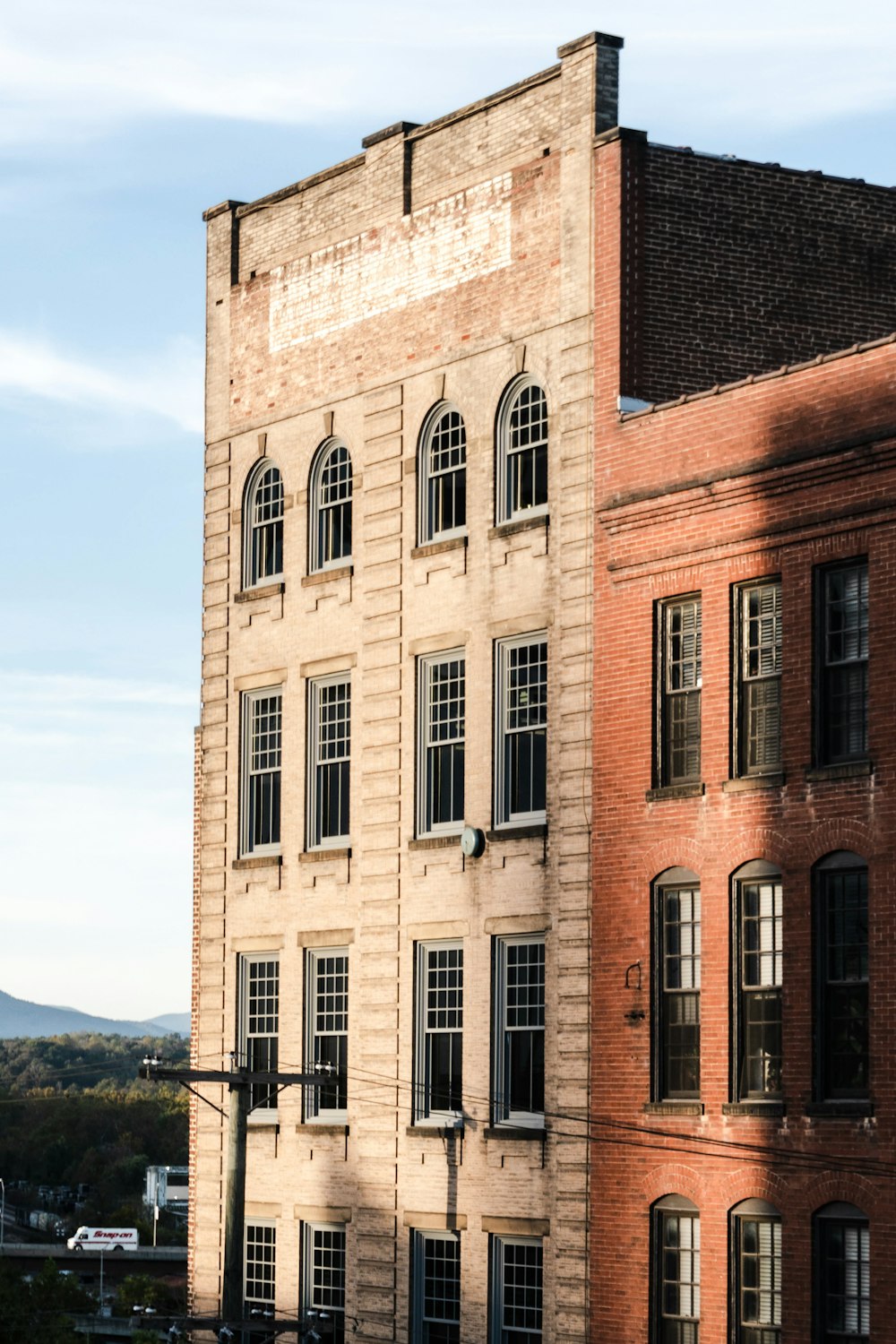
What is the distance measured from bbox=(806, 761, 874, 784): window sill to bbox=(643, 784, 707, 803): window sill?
196 cm

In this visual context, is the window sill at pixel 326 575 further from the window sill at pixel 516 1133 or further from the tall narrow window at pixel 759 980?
the tall narrow window at pixel 759 980

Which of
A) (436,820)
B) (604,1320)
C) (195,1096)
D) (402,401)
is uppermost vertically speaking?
(402,401)

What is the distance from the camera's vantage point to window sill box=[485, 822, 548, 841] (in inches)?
1305

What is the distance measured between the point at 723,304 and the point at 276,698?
9907mm

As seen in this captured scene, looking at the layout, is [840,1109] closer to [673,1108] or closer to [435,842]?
[673,1108]

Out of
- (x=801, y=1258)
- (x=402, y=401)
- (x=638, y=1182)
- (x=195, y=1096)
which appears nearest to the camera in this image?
(x=801, y=1258)

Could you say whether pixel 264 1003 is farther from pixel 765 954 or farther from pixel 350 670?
pixel 765 954

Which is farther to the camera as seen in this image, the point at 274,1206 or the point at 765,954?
the point at 274,1206

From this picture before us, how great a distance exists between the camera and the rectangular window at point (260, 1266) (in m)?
37.5

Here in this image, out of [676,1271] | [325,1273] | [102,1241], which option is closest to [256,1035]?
[325,1273]

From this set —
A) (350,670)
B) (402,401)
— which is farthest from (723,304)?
(350,670)

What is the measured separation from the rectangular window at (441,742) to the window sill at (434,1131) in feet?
13.5

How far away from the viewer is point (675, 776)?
1223 inches

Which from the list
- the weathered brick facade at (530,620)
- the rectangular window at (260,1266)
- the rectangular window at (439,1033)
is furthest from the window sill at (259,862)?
the rectangular window at (260,1266)
